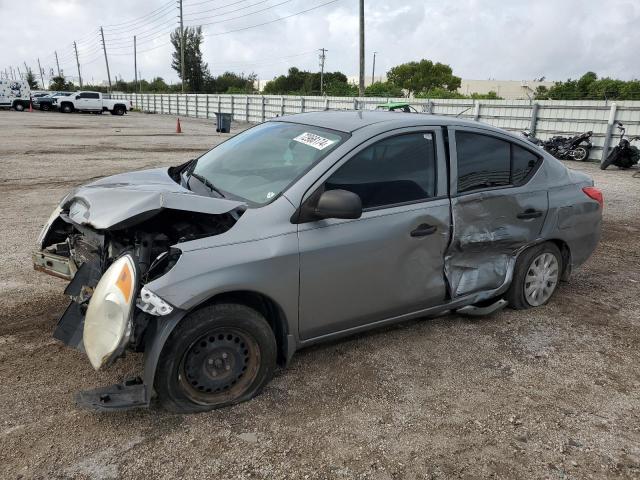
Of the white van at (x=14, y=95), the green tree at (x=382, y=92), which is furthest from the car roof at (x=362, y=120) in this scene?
the white van at (x=14, y=95)

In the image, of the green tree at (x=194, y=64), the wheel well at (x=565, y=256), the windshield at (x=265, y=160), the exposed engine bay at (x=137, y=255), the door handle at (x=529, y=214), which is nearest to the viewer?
the exposed engine bay at (x=137, y=255)

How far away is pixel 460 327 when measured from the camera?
13.6 feet

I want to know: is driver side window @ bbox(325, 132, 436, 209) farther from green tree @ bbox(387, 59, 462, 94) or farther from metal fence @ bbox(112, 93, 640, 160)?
green tree @ bbox(387, 59, 462, 94)

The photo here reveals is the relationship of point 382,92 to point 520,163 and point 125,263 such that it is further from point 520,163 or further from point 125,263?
point 125,263

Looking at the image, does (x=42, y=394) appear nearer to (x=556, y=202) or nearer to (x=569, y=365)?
(x=569, y=365)

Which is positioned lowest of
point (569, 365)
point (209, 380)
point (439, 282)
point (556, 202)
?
point (569, 365)

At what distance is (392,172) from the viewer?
3.38m

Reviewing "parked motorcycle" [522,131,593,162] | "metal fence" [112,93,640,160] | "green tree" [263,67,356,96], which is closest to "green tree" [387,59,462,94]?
"green tree" [263,67,356,96]

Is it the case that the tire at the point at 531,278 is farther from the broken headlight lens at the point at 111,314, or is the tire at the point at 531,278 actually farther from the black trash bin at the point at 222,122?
the black trash bin at the point at 222,122

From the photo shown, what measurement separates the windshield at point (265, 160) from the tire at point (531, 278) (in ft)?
→ 6.47

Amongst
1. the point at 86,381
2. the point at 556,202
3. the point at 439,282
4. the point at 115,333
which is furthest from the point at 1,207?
the point at 556,202

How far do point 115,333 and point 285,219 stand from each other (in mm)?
1078

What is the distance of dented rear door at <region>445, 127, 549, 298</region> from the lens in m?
3.65

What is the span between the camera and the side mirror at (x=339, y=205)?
2.85 meters
